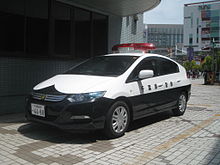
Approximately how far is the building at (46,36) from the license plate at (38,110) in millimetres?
2601

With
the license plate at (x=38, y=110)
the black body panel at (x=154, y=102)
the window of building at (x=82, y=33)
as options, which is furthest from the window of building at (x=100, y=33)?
the license plate at (x=38, y=110)

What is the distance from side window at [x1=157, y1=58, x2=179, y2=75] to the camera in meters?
6.13

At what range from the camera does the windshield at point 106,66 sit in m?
5.16

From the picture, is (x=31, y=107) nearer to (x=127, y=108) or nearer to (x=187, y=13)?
(x=127, y=108)

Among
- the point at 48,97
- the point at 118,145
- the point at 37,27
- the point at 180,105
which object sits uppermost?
the point at 37,27

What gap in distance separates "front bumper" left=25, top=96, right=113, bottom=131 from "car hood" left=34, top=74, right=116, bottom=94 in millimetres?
242

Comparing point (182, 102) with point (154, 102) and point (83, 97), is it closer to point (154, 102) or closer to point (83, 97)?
point (154, 102)

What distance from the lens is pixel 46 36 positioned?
26.7 feet

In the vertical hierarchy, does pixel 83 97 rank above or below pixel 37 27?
below

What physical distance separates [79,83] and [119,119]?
1018 millimetres

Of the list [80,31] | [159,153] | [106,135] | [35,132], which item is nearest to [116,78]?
[106,135]

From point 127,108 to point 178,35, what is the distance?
17151 centimetres

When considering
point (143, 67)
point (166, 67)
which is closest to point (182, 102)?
point (166, 67)

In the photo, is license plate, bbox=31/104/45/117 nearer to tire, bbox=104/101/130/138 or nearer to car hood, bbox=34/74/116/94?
car hood, bbox=34/74/116/94
